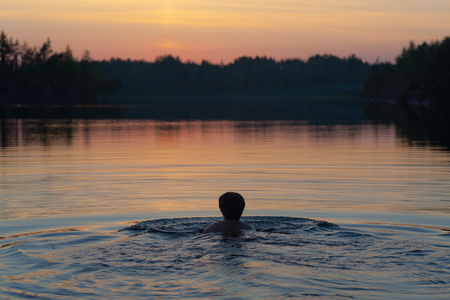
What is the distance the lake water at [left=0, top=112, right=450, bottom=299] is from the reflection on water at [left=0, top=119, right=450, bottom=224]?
2.9 inches

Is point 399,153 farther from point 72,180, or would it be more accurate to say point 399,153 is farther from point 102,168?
point 72,180

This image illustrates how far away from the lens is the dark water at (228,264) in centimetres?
985

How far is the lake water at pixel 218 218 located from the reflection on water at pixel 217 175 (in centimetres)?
7

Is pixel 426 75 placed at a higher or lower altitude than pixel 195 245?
higher

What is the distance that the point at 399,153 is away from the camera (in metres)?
34.4

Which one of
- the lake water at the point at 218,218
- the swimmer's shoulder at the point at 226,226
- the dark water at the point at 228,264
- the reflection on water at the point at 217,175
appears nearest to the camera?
the dark water at the point at 228,264

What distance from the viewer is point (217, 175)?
83.7 ft

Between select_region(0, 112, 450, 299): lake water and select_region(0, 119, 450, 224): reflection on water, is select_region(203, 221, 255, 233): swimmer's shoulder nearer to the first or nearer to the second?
select_region(0, 112, 450, 299): lake water

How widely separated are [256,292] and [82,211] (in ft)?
30.7

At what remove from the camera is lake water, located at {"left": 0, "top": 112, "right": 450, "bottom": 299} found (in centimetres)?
1020

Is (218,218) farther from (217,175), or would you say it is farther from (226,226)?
(217,175)

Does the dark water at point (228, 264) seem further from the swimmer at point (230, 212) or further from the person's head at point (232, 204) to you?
the person's head at point (232, 204)

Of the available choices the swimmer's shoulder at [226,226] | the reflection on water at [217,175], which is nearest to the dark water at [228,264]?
the swimmer's shoulder at [226,226]

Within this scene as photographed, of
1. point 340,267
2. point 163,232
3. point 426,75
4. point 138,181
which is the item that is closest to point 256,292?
point 340,267
